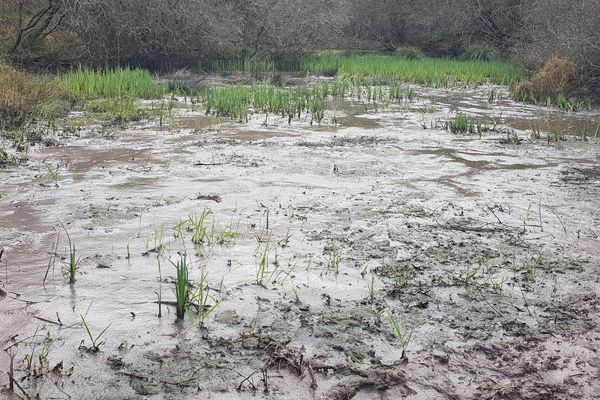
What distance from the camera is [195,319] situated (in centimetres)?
298

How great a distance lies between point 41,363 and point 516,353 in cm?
199

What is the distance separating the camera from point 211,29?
16312 mm

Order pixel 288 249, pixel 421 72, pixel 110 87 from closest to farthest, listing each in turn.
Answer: pixel 288 249 → pixel 110 87 → pixel 421 72

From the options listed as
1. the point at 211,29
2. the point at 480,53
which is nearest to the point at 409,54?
the point at 480,53

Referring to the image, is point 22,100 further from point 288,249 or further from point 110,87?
point 288,249

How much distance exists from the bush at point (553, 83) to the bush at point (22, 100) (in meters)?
8.97

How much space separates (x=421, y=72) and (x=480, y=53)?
7745 millimetres

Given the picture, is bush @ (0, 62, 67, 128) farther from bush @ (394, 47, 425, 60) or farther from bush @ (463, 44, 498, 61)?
bush @ (463, 44, 498, 61)

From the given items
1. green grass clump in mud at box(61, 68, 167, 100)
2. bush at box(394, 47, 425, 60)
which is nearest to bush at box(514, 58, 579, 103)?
green grass clump in mud at box(61, 68, 167, 100)

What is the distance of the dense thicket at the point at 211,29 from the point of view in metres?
13.3

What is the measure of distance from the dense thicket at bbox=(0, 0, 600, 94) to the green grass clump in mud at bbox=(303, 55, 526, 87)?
74cm

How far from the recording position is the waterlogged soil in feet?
8.38

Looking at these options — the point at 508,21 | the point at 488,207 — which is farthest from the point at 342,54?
the point at 488,207

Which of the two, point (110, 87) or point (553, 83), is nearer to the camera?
point (110, 87)
